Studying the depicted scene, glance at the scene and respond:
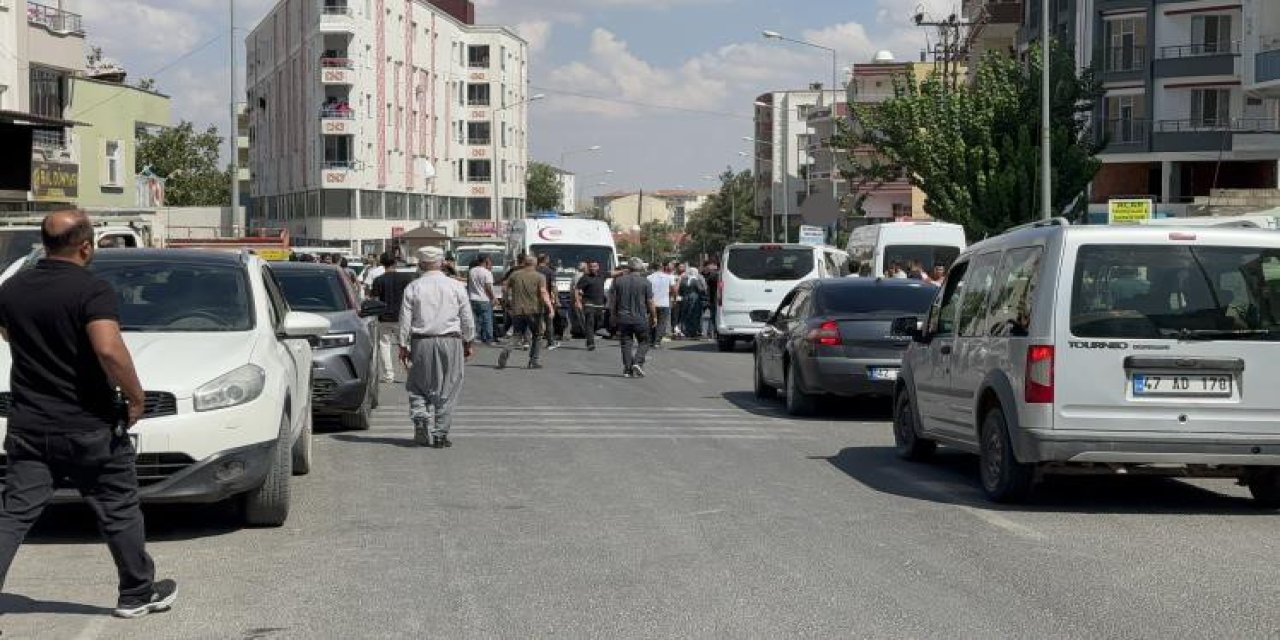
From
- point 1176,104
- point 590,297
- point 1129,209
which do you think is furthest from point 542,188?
point 1129,209

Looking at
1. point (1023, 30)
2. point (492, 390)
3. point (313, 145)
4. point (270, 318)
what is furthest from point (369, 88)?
point (270, 318)

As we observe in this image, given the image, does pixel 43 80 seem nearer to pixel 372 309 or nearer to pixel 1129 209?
pixel 1129 209

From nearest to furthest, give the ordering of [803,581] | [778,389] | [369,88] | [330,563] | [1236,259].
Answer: [803,581], [330,563], [1236,259], [778,389], [369,88]

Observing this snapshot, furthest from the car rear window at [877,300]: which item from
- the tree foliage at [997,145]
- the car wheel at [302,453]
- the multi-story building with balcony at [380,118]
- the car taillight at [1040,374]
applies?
the multi-story building with balcony at [380,118]

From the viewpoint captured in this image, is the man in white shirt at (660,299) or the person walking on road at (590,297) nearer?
the person walking on road at (590,297)

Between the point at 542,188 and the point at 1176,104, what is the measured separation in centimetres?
11181

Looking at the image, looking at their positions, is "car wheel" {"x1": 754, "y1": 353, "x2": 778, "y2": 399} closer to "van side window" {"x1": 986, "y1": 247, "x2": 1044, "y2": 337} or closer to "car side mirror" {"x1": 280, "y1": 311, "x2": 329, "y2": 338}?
"van side window" {"x1": 986, "y1": 247, "x2": 1044, "y2": 337}

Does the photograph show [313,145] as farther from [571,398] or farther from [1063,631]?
[1063,631]

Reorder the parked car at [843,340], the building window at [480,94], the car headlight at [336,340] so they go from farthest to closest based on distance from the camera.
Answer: the building window at [480,94] → the parked car at [843,340] → the car headlight at [336,340]

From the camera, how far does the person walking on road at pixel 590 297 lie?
3291 centimetres

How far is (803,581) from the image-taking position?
7.98 meters

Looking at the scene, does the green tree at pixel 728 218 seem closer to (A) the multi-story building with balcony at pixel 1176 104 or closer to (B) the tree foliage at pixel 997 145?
(A) the multi-story building with balcony at pixel 1176 104

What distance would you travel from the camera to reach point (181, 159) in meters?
84.2

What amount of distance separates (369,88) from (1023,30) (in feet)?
104
